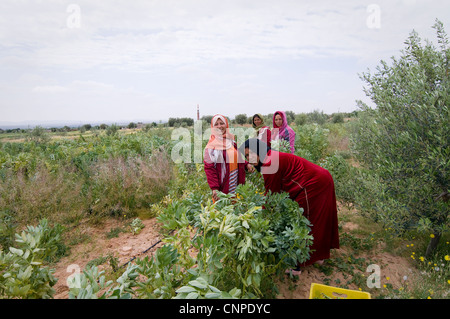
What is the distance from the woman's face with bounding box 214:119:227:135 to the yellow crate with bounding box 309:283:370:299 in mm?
2036

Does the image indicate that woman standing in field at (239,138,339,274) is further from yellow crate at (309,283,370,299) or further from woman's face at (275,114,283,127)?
woman's face at (275,114,283,127)

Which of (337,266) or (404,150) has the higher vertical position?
(404,150)

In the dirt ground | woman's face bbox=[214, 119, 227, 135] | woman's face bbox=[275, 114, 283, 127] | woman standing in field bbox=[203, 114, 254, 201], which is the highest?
woman's face bbox=[275, 114, 283, 127]

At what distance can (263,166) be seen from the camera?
9.23 ft

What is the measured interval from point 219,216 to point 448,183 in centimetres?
253

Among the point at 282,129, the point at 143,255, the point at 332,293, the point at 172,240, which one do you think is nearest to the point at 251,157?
the point at 172,240

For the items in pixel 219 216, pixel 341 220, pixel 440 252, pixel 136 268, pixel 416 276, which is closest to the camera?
pixel 136 268

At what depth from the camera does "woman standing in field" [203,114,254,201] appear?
3.22 m

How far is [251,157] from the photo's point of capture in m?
2.78

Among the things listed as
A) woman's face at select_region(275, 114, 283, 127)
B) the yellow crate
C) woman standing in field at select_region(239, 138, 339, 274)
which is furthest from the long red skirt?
woman's face at select_region(275, 114, 283, 127)

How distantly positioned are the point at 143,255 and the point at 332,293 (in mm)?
2640
